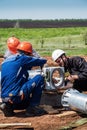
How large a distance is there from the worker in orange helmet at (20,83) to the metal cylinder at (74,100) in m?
0.48

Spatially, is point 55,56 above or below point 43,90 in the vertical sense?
above

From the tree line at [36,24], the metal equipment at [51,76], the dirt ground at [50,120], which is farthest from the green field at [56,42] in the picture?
the tree line at [36,24]

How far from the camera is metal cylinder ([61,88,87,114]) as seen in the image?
9570mm

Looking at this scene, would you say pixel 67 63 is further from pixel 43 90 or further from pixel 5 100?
pixel 5 100

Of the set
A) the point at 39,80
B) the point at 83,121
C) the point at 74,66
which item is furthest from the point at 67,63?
the point at 83,121

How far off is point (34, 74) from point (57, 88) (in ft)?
1.76

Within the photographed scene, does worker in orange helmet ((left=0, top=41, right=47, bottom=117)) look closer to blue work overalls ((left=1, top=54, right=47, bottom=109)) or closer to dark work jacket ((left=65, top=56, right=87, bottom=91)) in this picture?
blue work overalls ((left=1, top=54, right=47, bottom=109))

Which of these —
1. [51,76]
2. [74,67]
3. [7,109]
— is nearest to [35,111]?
[7,109]

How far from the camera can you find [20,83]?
1006 centimetres

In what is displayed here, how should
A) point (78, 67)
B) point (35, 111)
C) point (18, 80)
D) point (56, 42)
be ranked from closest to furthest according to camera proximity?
1. point (18, 80)
2. point (35, 111)
3. point (78, 67)
4. point (56, 42)

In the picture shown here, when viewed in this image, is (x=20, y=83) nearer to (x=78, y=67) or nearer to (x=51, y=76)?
(x=51, y=76)

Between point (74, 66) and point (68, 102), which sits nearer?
point (68, 102)

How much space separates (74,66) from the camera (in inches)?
438

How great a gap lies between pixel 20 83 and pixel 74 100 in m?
1.05
